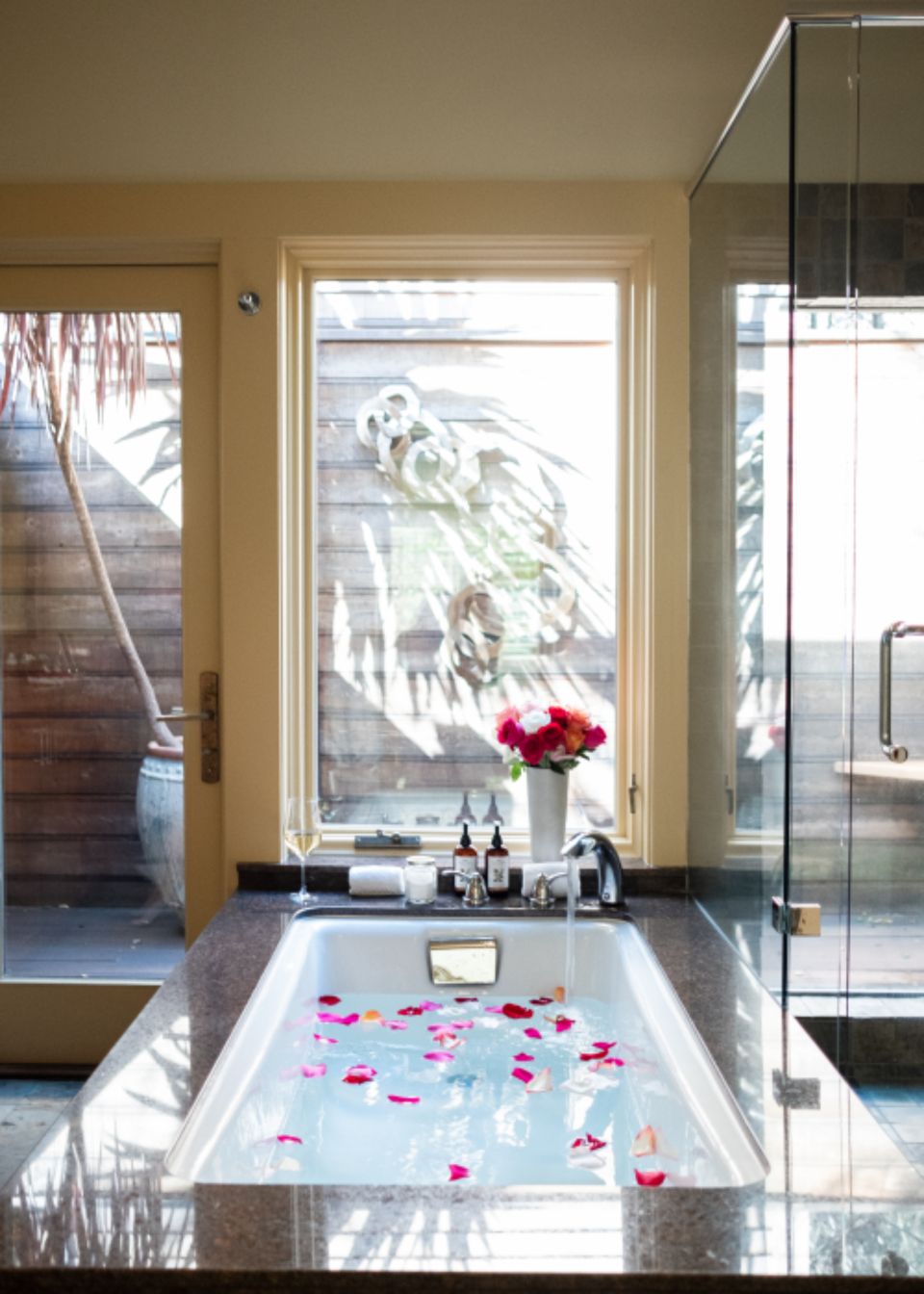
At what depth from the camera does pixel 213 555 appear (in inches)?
123

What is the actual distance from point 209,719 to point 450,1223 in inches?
75.4

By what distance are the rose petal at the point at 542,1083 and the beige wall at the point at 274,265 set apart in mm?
1020

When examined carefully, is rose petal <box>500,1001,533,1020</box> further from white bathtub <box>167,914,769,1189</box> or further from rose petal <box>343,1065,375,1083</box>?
rose petal <box>343,1065,375,1083</box>

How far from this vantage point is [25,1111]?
2.92m

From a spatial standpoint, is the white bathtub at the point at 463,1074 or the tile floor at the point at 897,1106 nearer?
the white bathtub at the point at 463,1074

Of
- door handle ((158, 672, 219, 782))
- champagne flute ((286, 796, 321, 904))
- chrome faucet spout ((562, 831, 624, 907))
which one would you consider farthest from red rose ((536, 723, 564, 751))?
door handle ((158, 672, 219, 782))

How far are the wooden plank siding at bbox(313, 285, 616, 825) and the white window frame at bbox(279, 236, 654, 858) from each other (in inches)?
1.9

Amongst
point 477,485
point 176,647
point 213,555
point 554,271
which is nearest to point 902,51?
point 554,271

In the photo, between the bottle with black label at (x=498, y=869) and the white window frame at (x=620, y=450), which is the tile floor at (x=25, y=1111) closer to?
the white window frame at (x=620, y=450)

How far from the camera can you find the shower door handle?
7.25ft

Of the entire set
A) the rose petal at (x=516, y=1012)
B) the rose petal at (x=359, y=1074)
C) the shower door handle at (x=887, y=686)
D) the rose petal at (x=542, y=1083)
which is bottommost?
the rose petal at (x=516, y=1012)

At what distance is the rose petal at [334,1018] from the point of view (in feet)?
8.27

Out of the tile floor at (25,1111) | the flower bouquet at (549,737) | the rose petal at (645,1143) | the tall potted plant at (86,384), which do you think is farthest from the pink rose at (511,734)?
the tile floor at (25,1111)

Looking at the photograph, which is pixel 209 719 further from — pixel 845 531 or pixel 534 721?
pixel 845 531
